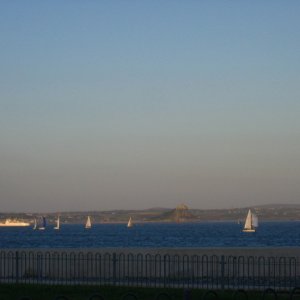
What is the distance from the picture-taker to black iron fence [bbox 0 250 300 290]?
2903cm

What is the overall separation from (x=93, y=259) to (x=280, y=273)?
6.68 metres

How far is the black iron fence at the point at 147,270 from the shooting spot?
29031mm

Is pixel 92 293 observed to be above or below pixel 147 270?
below

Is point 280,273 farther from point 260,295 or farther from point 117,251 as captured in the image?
point 117,251

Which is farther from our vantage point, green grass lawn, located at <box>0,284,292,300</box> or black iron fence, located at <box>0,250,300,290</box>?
black iron fence, located at <box>0,250,300,290</box>

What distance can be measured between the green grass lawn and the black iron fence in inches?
77.5

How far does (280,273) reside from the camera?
29.2m

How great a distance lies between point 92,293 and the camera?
25.7 m

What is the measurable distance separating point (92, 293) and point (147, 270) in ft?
17.2

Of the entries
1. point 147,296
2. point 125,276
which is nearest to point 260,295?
point 147,296

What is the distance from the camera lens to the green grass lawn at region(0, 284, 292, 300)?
24703mm

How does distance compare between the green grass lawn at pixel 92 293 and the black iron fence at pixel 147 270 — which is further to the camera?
the black iron fence at pixel 147 270

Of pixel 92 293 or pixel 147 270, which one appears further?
pixel 147 270

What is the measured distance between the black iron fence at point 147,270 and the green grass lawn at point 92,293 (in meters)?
1.97
